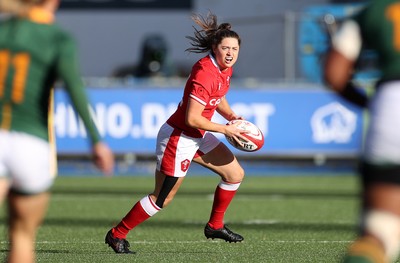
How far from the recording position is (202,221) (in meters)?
13.0

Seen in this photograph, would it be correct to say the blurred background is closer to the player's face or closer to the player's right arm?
the player's face

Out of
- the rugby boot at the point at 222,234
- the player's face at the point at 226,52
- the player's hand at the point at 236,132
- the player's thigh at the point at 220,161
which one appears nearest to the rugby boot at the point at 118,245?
the rugby boot at the point at 222,234

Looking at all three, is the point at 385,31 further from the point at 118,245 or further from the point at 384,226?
the point at 118,245

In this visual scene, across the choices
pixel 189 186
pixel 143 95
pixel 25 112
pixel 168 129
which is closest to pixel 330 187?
pixel 189 186

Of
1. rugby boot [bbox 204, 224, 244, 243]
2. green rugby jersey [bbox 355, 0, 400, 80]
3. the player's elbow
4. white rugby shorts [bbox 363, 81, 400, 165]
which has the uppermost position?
green rugby jersey [bbox 355, 0, 400, 80]

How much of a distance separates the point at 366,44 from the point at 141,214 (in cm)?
460

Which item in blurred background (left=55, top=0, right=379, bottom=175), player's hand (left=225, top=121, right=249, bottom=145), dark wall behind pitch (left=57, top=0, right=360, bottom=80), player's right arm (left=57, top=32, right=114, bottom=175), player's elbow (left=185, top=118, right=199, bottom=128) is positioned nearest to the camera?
player's right arm (left=57, top=32, right=114, bottom=175)

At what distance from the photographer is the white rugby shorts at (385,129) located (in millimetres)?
5059

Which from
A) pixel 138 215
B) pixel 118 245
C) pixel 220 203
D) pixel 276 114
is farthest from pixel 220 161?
pixel 276 114

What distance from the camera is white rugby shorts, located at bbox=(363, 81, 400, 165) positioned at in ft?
16.6

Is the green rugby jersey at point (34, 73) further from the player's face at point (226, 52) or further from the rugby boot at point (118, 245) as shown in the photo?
the player's face at point (226, 52)

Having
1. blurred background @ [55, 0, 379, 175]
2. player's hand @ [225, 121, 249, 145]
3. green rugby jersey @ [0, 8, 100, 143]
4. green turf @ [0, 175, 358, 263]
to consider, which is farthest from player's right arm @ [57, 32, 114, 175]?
blurred background @ [55, 0, 379, 175]

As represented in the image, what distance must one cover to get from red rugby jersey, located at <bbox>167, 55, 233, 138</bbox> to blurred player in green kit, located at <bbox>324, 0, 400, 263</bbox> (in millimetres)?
4274

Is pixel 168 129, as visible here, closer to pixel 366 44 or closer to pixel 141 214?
pixel 141 214
